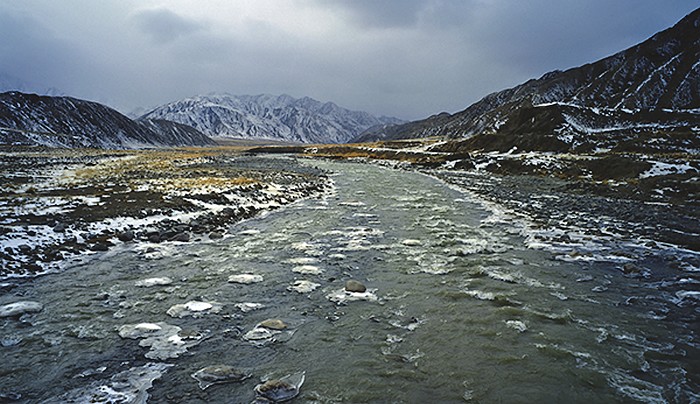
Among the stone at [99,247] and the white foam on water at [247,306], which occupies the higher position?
the stone at [99,247]

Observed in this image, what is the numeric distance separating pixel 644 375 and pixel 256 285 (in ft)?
28.4

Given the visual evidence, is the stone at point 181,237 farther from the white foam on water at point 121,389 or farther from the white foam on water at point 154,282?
the white foam on water at point 121,389

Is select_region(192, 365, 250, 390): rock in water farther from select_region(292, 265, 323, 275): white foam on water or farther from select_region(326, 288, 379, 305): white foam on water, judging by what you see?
select_region(292, 265, 323, 275): white foam on water

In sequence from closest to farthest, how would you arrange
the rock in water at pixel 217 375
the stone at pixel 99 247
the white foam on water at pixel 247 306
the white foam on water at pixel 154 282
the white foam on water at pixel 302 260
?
the rock in water at pixel 217 375
the white foam on water at pixel 247 306
the white foam on water at pixel 154 282
the white foam on water at pixel 302 260
the stone at pixel 99 247

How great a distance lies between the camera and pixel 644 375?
6.15 metres

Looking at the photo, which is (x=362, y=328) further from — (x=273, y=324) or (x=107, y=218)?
(x=107, y=218)

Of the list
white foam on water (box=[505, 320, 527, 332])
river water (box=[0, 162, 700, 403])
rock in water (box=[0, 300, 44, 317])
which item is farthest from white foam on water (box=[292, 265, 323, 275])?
rock in water (box=[0, 300, 44, 317])

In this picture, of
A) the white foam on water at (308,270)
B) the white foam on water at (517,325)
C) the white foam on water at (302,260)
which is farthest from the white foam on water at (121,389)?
the white foam on water at (517,325)

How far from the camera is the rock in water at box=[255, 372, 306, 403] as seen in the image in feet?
18.5

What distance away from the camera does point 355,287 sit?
9.90 metres

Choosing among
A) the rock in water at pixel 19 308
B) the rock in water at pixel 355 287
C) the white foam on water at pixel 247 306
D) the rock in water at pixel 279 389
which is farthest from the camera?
the rock in water at pixel 355 287

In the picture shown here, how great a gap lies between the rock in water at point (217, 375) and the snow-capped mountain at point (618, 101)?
209ft

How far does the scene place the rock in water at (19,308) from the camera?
8102 mm

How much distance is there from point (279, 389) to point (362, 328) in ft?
8.34
